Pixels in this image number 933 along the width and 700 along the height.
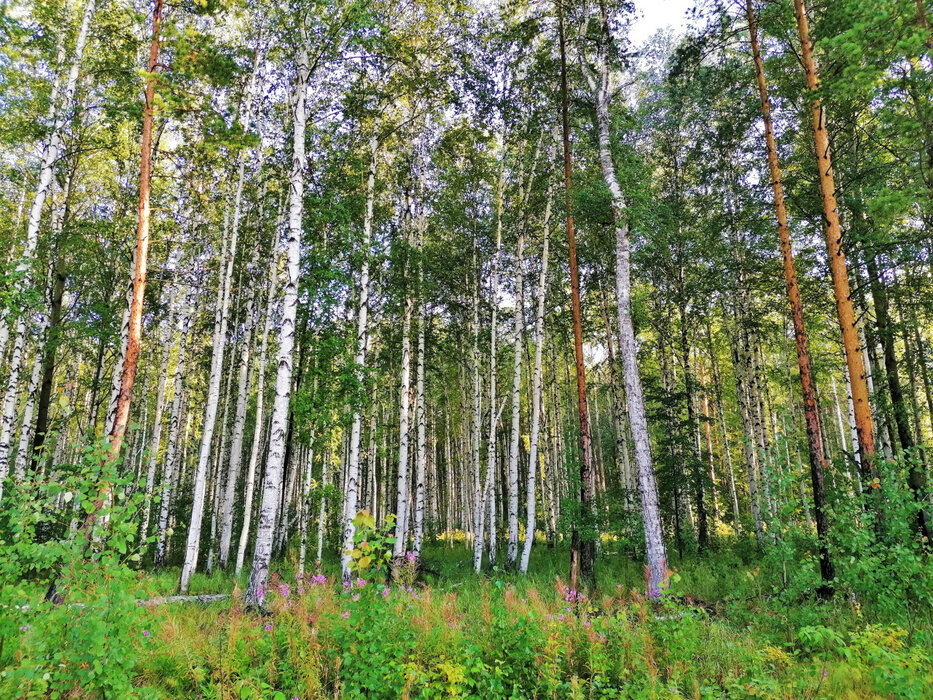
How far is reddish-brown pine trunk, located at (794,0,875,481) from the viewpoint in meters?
6.80

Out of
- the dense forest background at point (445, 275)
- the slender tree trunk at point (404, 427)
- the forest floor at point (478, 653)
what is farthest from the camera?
the slender tree trunk at point (404, 427)

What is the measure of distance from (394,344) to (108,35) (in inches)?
386

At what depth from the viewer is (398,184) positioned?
45.1ft

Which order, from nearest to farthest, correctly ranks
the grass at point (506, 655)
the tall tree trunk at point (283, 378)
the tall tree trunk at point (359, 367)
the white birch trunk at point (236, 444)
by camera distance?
the grass at point (506, 655)
the tall tree trunk at point (283, 378)
the tall tree trunk at point (359, 367)
the white birch trunk at point (236, 444)

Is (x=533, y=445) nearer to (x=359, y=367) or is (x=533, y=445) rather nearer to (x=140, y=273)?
(x=359, y=367)

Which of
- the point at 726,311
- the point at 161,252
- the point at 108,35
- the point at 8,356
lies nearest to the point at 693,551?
the point at 726,311

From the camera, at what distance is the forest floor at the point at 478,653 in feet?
12.0

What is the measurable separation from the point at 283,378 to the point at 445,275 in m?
8.74

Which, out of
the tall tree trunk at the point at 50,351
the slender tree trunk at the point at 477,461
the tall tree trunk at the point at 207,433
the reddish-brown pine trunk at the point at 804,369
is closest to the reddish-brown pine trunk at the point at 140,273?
the tall tree trunk at the point at 207,433

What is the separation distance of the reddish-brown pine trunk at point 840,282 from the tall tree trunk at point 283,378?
28.4ft

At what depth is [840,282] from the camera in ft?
24.3

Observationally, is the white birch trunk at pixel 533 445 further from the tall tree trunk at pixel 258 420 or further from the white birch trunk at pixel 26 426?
the white birch trunk at pixel 26 426

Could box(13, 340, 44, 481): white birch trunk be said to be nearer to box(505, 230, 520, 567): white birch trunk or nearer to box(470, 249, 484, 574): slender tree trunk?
box(470, 249, 484, 574): slender tree trunk

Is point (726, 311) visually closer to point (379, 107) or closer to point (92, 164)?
point (379, 107)
